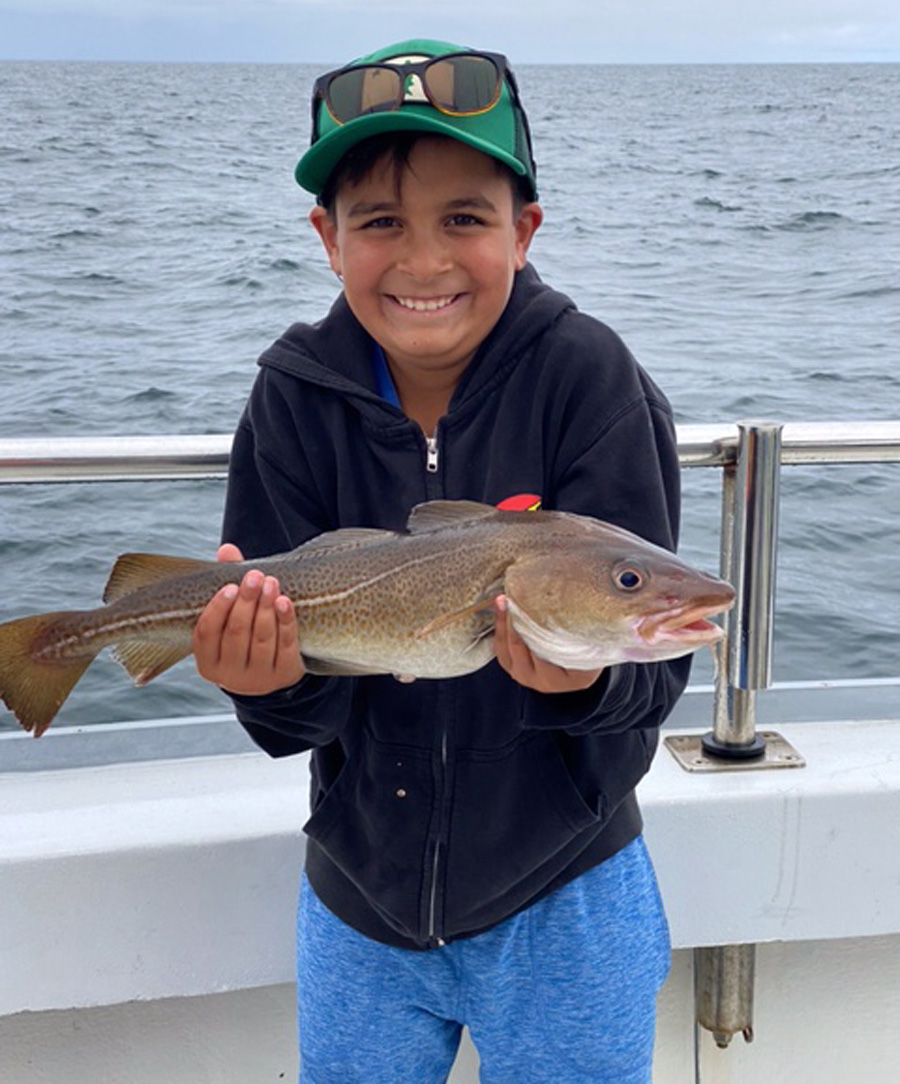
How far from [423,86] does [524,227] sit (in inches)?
12.1

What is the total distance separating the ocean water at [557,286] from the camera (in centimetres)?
722

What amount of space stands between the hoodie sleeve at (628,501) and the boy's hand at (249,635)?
1.25 feet

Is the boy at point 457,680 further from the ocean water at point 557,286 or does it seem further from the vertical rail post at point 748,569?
the ocean water at point 557,286

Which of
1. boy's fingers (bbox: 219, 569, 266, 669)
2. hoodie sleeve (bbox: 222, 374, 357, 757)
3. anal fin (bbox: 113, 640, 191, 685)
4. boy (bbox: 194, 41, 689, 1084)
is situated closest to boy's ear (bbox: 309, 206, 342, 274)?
boy (bbox: 194, 41, 689, 1084)

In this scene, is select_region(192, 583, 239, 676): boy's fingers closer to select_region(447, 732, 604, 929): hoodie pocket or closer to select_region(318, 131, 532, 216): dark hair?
select_region(447, 732, 604, 929): hoodie pocket

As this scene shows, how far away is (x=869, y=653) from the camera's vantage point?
6.26 meters

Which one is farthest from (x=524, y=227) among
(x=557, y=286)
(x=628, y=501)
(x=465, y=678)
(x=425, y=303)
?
(x=557, y=286)

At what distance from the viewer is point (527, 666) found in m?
1.95

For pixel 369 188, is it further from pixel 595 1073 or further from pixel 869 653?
pixel 869 653

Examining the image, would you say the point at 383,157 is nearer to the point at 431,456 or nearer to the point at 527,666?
the point at 431,456

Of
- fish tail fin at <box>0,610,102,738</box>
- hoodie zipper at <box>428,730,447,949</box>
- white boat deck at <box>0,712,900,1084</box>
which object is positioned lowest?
white boat deck at <box>0,712,900,1084</box>

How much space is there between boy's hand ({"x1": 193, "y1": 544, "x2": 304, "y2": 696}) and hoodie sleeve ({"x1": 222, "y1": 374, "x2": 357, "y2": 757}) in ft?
0.26

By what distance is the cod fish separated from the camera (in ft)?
6.24

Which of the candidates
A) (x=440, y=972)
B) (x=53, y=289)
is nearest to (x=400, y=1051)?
(x=440, y=972)
